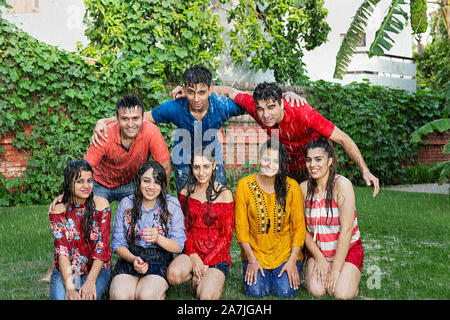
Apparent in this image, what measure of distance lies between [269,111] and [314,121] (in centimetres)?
41

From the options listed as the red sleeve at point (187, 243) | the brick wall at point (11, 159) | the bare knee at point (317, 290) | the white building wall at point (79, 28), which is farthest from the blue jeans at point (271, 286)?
the white building wall at point (79, 28)

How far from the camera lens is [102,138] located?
3955mm

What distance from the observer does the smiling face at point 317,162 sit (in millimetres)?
3568

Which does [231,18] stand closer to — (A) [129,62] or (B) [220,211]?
(A) [129,62]

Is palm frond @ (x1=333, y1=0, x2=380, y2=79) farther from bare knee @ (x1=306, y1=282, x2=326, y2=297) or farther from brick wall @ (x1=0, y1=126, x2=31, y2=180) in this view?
brick wall @ (x1=0, y1=126, x2=31, y2=180)

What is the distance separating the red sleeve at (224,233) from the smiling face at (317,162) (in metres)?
0.70

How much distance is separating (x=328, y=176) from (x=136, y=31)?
5.79 meters

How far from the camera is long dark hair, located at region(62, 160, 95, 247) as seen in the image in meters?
3.22

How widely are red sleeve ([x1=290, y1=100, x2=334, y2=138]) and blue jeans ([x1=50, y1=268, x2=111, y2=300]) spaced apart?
77.3 inches

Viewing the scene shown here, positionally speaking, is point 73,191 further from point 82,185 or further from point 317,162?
point 317,162

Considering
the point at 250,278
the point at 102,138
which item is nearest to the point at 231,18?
the point at 102,138

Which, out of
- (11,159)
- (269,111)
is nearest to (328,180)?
(269,111)

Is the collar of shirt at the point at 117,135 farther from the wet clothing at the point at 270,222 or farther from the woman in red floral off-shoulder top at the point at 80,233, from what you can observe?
the wet clothing at the point at 270,222

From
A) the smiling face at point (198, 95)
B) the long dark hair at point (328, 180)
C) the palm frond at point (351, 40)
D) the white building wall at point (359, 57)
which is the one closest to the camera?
the long dark hair at point (328, 180)
